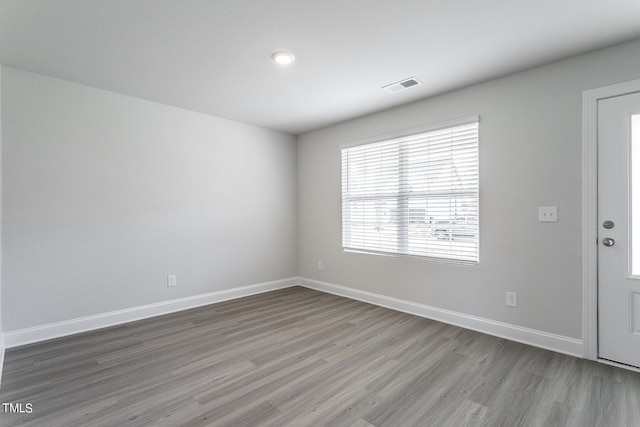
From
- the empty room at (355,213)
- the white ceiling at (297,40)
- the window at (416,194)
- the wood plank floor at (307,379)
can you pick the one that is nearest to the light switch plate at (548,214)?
the empty room at (355,213)

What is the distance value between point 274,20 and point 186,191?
2454 millimetres

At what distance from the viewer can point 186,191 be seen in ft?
12.6

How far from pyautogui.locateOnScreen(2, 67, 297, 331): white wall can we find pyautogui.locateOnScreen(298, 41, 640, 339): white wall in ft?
7.40

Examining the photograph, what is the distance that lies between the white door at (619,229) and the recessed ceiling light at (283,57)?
2.49 meters

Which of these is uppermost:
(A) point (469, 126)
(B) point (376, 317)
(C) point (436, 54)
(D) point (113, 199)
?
(C) point (436, 54)

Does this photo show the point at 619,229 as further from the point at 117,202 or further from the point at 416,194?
the point at 117,202

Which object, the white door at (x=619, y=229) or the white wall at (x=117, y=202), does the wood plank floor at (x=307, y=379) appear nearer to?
the white door at (x=619, y=229)

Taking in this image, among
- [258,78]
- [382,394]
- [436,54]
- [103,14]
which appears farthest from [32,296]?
[436,54]

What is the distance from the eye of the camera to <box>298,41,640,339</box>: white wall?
254 centimetres

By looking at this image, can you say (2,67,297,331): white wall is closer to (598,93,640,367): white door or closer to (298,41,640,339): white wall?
(298,41,640,339): white wall

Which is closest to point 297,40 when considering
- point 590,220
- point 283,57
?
point 283,57

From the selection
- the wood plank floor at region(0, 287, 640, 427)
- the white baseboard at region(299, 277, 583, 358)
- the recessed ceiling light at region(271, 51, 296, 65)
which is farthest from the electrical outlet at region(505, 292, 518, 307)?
the recessed ceiling light at region(271, 51, 296, 65)

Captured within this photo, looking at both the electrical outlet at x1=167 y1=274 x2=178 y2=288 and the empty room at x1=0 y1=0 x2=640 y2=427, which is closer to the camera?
the empty room at x1=0 y1=0 x2=640 y2=427

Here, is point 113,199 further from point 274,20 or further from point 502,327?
point 502,327
